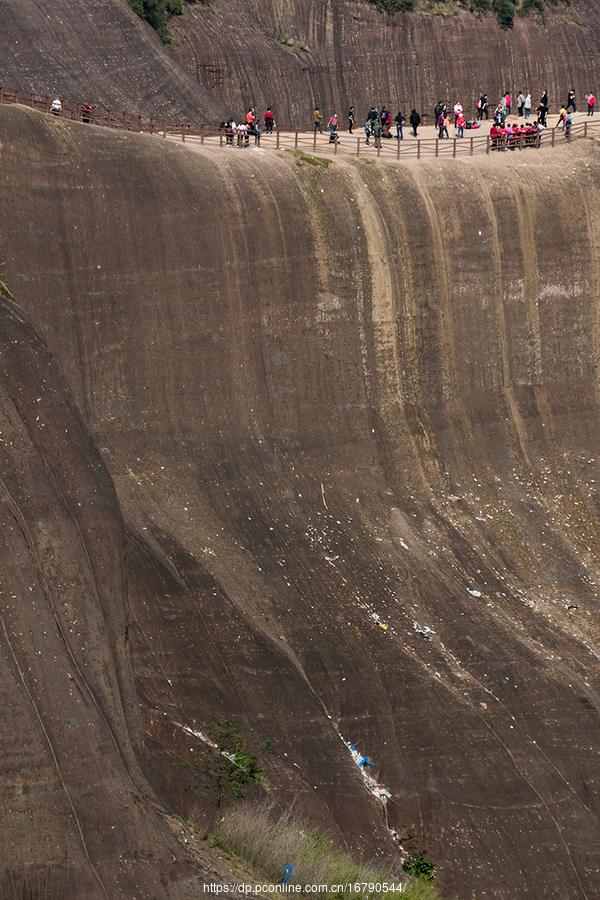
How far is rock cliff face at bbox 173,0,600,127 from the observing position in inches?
1671

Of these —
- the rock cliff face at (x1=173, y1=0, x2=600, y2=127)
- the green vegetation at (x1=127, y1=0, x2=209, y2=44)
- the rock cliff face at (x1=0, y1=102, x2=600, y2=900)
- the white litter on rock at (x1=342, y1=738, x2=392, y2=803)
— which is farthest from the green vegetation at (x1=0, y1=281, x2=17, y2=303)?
the rock cliff face at (x1=173, y1=0, x2=600, y2=127)

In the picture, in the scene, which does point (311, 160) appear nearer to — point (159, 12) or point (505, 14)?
point (159, 12)

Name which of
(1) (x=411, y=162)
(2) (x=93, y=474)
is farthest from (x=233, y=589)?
(1) (x=411, y=162)

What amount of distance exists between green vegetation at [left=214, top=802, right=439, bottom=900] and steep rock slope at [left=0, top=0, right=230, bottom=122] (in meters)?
28.6

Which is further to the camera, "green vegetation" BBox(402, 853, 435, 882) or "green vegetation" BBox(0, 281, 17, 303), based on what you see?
"green vegetation" BBox(0, 281, 17, 303)

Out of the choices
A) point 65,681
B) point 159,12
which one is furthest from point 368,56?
point 65,681

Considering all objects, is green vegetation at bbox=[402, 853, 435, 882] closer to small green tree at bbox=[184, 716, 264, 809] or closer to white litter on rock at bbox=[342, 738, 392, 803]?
white litter on rock at bbox=[342, 738, 392, 803]

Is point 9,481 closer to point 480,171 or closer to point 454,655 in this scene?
point 454,655

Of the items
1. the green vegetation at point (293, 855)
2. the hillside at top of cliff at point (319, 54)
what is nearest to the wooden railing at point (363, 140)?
the hillside at top of cliff at point (319, 54)

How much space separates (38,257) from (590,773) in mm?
18339

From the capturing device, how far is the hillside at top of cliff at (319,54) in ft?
124

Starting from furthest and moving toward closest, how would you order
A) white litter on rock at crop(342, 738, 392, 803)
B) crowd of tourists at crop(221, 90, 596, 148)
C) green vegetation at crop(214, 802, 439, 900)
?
crowd of tourists at crop(221, 90, 596, 148), white litter on rock at crop(342, 738, 392, 803), green vegetation at crop(214, 802, 439, 900)

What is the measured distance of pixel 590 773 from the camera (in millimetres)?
19359

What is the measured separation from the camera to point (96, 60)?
3681cm
